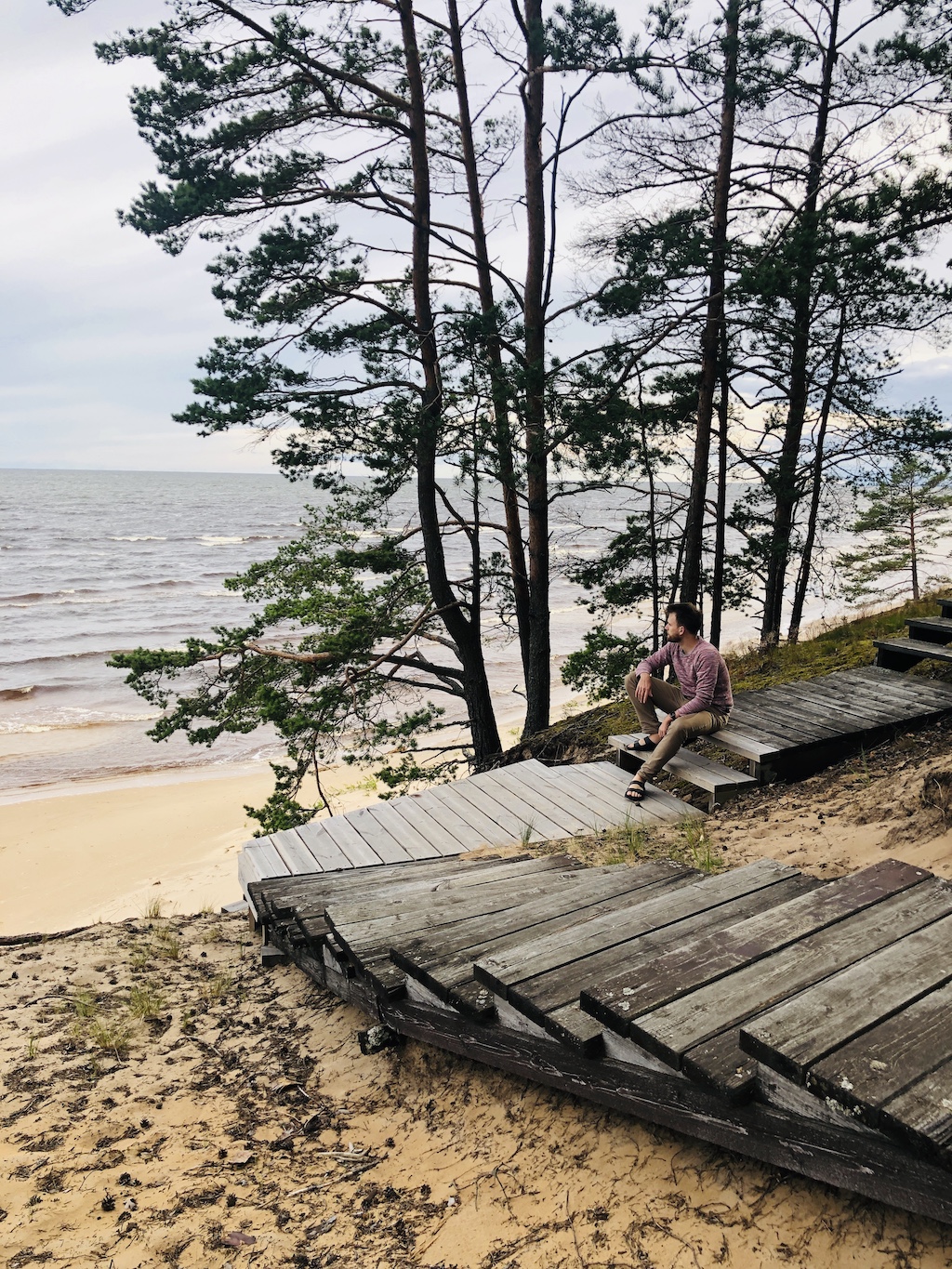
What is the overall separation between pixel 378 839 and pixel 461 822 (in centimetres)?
63

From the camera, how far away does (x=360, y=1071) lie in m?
3.22

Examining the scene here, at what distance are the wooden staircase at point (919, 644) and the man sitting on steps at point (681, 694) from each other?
2431 mm

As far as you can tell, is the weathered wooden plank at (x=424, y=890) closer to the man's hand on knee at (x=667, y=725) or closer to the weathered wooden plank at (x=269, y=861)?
the weathered wooden plank at (x=269, y=861)

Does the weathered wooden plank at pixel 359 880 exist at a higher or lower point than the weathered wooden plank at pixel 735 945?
lower

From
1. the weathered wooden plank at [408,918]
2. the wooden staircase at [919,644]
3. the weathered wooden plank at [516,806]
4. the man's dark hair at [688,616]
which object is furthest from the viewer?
the wooden staircase at [919,644]

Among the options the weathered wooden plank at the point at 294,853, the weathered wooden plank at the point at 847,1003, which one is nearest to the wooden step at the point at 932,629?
the weathered wooden plank at the point at 294,853

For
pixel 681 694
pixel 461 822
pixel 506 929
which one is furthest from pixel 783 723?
pixel 506 929

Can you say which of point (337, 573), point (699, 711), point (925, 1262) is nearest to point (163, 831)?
point (337, 573)

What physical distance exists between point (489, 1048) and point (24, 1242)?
142 cm

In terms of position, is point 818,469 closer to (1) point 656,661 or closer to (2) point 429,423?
(2) point 429,423

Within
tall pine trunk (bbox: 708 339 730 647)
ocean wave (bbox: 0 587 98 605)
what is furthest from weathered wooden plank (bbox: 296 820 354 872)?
ocean wave (bbox: 0 587 98 605)

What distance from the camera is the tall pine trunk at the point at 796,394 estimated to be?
1058 cm

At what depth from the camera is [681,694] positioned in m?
6.60

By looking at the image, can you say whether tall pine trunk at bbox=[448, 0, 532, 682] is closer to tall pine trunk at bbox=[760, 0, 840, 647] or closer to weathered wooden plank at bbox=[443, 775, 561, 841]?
tall pine trunk at bbox=[760, 0, 840, 647]
